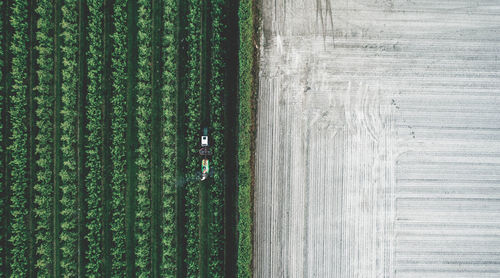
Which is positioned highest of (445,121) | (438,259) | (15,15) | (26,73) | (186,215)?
(15,15)

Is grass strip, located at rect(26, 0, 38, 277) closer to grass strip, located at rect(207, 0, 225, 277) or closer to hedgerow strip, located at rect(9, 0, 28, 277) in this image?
hedgerow strip, located at rect(9, 0, 28, 277)

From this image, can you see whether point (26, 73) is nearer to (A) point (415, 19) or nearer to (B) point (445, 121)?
(A) point (415, 19)

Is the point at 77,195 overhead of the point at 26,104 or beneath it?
beneath

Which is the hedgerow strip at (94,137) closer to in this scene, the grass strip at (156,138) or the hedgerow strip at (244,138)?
the grass strip at (156,138)

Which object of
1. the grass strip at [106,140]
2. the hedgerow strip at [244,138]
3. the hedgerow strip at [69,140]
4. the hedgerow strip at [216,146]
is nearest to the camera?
the hedgerow strip at [244,138]

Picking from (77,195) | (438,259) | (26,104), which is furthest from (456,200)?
(26,104)

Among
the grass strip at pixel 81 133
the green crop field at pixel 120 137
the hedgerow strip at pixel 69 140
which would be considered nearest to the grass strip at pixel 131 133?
the green crop field at pixel 120 137

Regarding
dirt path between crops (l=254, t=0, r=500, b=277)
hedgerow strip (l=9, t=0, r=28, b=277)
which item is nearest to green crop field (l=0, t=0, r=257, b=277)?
hedgerow strip (l=9, t=0, r=28, b=277)
